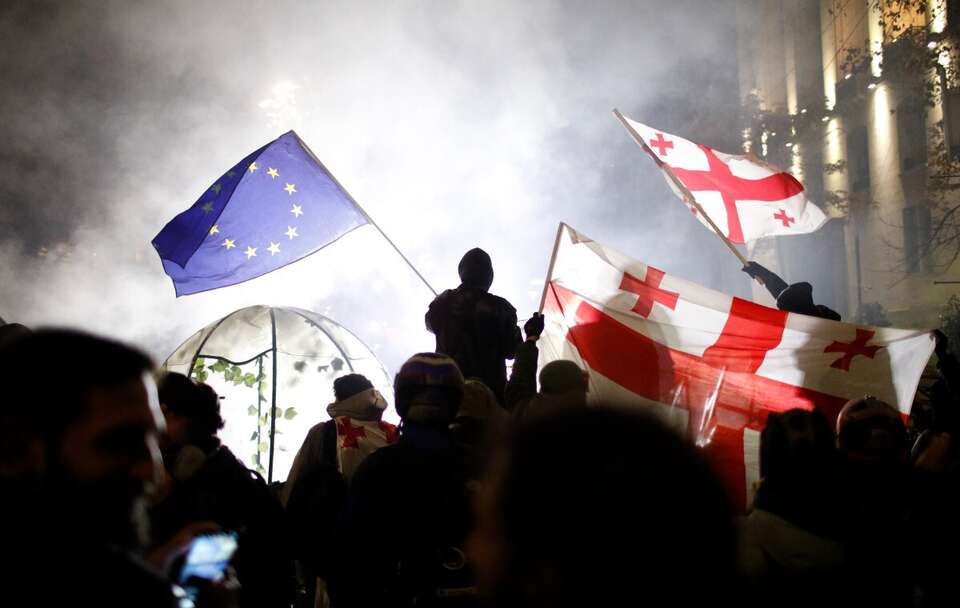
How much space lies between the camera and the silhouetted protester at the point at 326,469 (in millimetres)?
3836

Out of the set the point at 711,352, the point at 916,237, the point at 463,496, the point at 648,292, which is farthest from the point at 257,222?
the point at 916,237

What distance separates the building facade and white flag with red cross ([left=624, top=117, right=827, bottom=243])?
14719 millimetres

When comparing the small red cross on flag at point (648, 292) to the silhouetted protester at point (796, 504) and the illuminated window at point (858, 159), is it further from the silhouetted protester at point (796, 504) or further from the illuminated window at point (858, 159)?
the illuminated window at point (858, 159)

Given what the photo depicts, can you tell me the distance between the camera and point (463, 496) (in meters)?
2.99

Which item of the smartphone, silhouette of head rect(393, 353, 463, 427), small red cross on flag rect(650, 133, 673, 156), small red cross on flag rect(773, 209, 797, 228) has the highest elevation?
small red cross on flag rect(650, 133, 673, 156)

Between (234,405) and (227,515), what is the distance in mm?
3637

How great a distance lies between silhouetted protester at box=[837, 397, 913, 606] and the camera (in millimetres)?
2643

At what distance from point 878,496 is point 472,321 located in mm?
2668

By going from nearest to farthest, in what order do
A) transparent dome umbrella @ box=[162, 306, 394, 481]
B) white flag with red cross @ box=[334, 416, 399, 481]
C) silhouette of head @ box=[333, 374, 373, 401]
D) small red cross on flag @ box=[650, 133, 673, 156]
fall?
white flag with red cross @ box=[334, 416, 399, 481]
silhouette of head @ box=[333, 374, 373, 401]
transparent dome umbrella @ box=[162, 306, 394, 481]
small red cross on flag @ box=[650, 133, 673, 156]

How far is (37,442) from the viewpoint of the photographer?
1397 millimetres

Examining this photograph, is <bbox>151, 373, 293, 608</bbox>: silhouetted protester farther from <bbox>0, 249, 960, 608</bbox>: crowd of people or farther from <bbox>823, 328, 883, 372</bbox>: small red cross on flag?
<bbox>823, 328, 883, 372</bbox>: small red cross on flag

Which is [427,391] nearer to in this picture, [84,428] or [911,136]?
[84,428]

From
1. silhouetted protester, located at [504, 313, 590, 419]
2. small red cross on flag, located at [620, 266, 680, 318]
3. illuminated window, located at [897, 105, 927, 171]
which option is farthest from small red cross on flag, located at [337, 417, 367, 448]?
illuminated window, located at [897, 105, 927, 171]

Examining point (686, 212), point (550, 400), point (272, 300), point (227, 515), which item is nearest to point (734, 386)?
point (550, 400)
